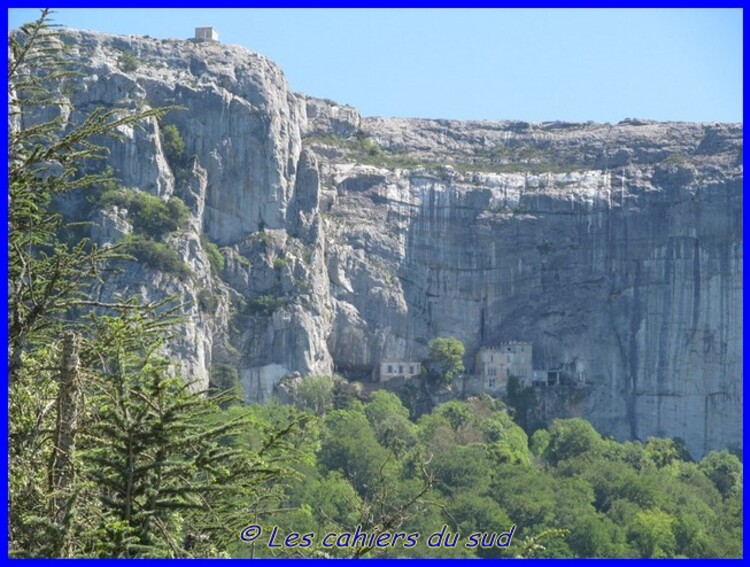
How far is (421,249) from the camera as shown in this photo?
78688 millimetres

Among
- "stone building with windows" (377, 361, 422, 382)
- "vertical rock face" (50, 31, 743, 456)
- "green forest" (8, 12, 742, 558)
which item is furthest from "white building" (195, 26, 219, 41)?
"green forest" (8, 12, 742, 558)

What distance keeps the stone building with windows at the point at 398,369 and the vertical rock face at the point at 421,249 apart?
1.27 ft

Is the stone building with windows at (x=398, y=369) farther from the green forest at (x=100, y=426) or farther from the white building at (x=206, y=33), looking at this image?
the green forest at (x=100, y=426)

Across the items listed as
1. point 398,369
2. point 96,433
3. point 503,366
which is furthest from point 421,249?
point 96,433

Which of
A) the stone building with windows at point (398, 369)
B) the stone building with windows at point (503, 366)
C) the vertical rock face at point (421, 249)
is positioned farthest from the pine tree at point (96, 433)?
the stone building with windows at point (503, 366)

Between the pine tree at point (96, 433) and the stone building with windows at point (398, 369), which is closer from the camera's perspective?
the pine tree at point (96, 433)

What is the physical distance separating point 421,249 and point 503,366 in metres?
6.92

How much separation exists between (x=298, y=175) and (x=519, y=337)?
1076cm

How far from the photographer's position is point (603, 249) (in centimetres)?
7869

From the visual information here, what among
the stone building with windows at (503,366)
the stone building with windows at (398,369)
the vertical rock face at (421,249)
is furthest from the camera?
the stone building with windows at (503,366)

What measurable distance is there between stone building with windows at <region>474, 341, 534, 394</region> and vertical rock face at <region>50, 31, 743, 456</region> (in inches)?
30.7

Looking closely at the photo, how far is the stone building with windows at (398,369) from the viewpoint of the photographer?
74.1 m

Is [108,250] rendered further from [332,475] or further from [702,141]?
[702,141]

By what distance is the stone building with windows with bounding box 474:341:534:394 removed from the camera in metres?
74.2
